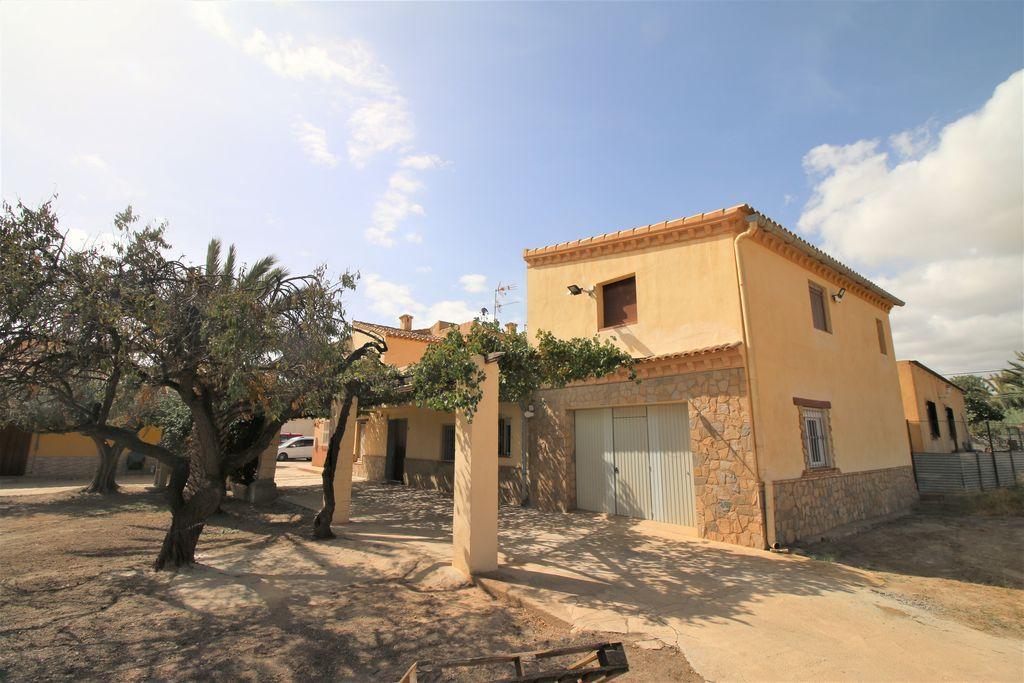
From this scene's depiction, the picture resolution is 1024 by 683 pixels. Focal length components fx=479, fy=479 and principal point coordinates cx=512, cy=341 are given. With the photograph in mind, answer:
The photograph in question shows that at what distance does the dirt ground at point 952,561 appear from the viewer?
217 inches

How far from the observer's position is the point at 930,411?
17.3 meters

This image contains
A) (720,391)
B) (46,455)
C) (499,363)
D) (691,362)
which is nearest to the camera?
(499,363)

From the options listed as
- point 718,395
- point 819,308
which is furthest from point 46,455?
point 819,308

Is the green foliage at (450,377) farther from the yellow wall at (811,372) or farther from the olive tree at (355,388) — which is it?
the yellow wall at (811,372)

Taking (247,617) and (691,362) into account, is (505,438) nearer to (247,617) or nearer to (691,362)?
(691,362)

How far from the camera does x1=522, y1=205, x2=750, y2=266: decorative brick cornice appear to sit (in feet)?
29.3

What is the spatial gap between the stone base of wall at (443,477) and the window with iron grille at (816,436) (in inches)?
248

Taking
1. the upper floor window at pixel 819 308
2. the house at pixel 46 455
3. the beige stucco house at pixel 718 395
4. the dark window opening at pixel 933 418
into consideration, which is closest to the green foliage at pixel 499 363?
the beige stucco house at pixel 718 395

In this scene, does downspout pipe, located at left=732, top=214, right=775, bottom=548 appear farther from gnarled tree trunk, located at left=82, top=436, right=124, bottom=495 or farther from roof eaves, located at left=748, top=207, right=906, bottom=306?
gnarled tree trunk, located at left=82, top=436, right=124, bottom=495

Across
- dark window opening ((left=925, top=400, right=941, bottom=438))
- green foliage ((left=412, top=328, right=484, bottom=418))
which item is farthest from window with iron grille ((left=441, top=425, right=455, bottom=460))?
dark window opening ((left=925, top=400, right=941, bottom=438))

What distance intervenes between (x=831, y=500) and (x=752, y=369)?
3.39m

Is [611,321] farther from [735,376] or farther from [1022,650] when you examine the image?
[1022,650]

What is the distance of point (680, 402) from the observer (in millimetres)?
9062

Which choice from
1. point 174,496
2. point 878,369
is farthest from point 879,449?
point 174,496
